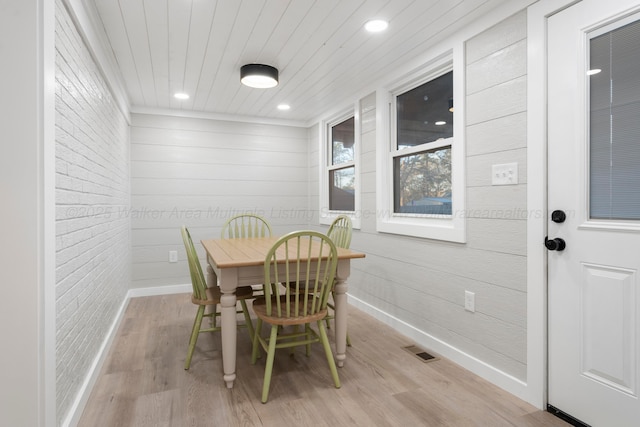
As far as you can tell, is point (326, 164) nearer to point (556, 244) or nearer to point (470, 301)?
point (470, 301)

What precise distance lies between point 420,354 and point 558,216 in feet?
4.37

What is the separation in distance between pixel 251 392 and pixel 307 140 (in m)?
3.52

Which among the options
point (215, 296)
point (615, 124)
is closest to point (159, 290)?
point (215, 296)

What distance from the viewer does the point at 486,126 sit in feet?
6.77

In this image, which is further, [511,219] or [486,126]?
[486,126]

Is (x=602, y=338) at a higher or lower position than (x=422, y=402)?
higher

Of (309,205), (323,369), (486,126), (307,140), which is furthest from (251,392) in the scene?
(307,140)

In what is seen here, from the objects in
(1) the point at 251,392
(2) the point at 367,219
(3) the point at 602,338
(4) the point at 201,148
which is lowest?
(1) the point at 251,392

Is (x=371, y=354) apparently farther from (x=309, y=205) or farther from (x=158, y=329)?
(x=309, y=205)

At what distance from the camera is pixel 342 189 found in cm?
404

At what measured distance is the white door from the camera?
146 cm

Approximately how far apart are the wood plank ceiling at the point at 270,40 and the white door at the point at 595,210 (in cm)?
61

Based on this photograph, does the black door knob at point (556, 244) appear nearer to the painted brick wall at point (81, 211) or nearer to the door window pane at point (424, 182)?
the door window pane at point (424, 182)

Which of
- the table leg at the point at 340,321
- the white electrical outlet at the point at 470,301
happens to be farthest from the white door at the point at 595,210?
the table leg at the point at 340,321
